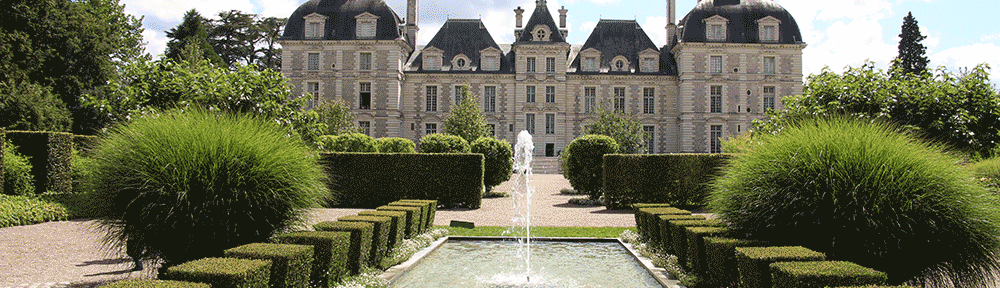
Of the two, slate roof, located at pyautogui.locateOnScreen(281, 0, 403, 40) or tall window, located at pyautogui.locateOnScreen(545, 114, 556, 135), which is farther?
tall window, located at pyautogui.locateOnScreen(545, 114, 556, 135)

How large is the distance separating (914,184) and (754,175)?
1.27 m

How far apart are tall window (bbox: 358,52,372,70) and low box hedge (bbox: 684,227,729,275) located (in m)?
30.2

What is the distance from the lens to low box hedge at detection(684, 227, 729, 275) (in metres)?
5.70

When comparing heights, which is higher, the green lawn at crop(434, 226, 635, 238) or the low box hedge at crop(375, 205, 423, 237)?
the low box hedge at crop(375, 205, 423, 237)

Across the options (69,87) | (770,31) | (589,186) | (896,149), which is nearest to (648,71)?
(770,31)

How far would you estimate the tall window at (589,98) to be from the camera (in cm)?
3525

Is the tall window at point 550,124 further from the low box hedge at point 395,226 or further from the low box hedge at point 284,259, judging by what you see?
the low box hedge at point 284,259

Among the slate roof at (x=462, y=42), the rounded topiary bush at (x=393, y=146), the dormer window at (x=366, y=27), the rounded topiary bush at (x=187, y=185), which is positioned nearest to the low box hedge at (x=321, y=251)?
the rounded topiary bush at (x=187, y=185)

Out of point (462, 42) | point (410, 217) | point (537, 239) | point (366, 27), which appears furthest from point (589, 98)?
point (410, 217)

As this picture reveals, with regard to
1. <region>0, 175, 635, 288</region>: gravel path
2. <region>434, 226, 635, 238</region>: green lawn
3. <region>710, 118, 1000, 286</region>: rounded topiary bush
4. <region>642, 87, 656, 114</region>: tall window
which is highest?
<region>642, 87, 656, 114</region>: tall window

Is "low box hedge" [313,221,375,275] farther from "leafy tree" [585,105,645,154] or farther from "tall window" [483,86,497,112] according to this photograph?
"tall window" [483,86,497,112]

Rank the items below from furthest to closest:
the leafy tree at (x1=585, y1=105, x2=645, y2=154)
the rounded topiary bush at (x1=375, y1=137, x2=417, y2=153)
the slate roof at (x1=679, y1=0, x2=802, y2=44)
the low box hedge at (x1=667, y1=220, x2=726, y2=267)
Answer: the slate roof at (x1=679, y1=0, x2=802, y2=44), the leafy tree at (x1=585, y1=105, x2=645, y2=154), the rounded topiary bush at (x1=375, y1=137, x2=417, y2=153), the low box hedge at (x1=667, y1=220, x2=726, y2=267)

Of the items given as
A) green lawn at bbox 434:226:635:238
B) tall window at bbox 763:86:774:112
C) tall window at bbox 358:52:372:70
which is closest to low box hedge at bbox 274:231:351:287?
green lawn at bbox 434:226:635:238

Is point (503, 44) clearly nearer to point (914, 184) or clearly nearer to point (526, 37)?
point (526, 37)
